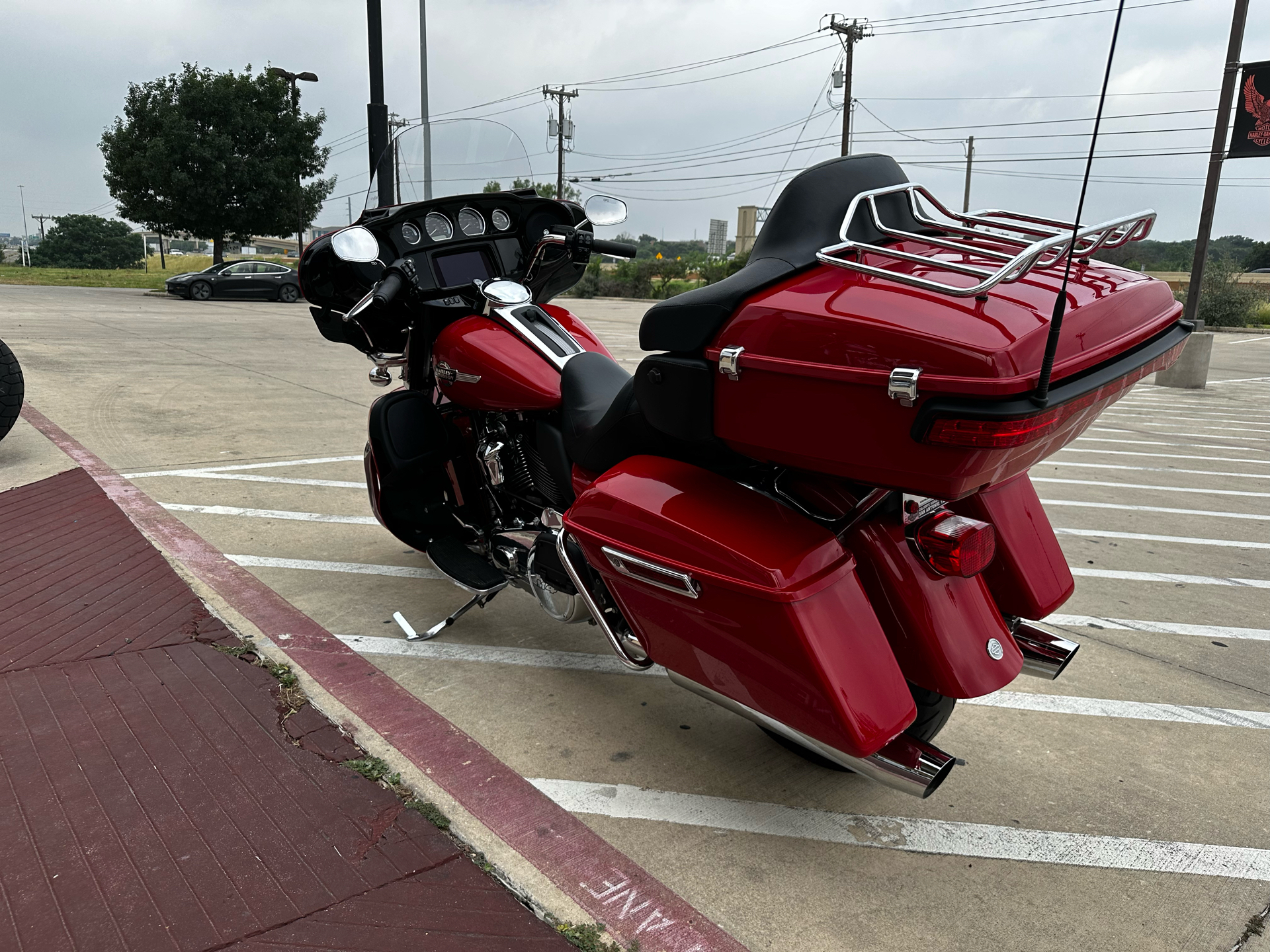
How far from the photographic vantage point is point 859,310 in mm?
1847

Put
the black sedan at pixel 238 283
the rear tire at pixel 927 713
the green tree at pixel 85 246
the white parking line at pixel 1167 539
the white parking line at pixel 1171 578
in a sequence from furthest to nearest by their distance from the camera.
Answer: the green tree at pixel 85 246
the black sedan at pixel 238 283
the white parking line at pixel 1167 539
the white parking line at pixel 1171 578
the rear tire at pixel 927 713

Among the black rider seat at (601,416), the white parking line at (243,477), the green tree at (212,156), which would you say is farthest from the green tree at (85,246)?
the black rider seat at (601,416)

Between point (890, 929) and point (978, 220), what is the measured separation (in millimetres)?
1759

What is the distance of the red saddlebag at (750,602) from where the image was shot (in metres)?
1.96

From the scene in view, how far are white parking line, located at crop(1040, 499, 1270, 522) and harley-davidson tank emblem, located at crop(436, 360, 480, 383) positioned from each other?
4.18 m

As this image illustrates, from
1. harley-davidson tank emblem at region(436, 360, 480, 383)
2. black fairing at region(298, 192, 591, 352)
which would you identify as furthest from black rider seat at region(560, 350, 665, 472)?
black fairing at region(298, 192, 591, 352)

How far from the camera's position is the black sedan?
24.0 meters

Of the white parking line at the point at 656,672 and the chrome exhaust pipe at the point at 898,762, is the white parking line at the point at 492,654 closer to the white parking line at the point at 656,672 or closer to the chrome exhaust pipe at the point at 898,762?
the white parking line at the point at 656,672

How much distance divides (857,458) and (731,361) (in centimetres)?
36

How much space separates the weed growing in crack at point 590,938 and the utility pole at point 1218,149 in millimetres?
13370

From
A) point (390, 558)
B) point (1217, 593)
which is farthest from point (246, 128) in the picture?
point (1217, 593)

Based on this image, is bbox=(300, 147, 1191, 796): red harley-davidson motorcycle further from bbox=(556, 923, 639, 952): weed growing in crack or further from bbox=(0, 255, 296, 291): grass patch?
bbox=(0, 255, 296, 291): grass patch

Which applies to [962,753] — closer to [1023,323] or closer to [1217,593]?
[1023,323]

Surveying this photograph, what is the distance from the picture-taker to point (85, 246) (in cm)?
6875
